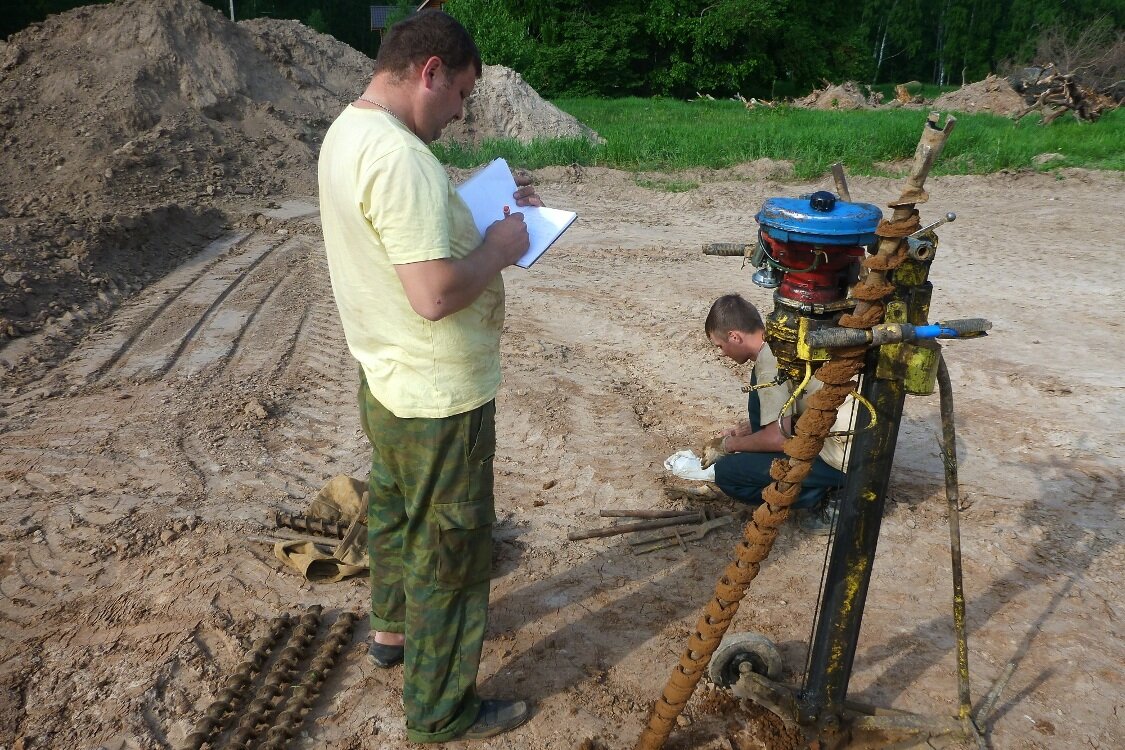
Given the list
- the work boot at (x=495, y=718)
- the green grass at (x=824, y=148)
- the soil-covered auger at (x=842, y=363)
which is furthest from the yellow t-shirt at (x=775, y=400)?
the green grass at (x=824, y=148)

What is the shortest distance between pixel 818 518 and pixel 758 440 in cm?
51

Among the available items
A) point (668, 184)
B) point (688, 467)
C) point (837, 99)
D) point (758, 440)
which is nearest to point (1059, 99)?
point (837, 99)

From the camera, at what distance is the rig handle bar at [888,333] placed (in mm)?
1990

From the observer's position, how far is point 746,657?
2.83 meters

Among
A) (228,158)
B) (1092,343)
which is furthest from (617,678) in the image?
(228,158)

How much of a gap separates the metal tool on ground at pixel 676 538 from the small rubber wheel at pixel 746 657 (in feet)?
3.32

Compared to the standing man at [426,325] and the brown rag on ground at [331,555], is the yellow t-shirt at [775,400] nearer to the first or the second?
the standing man at [426,325]

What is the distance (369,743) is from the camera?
107 inches

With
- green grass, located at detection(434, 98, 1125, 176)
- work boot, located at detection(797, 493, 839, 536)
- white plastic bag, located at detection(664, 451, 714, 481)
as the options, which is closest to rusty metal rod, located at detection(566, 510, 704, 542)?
white plastic bag, located at detection(664, 451, 714, 481)

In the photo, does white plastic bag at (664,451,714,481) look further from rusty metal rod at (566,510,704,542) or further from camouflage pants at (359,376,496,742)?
camouflage pants at (359,376,496,742)

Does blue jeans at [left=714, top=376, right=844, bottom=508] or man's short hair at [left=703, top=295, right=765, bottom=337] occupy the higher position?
man's short hair at [left=703, top=295, right=765, bottom=337]

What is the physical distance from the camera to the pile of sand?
7.86 m

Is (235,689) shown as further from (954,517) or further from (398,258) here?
(954,517)

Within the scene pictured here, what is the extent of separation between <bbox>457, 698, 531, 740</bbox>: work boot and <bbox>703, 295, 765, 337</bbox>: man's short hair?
189cm
